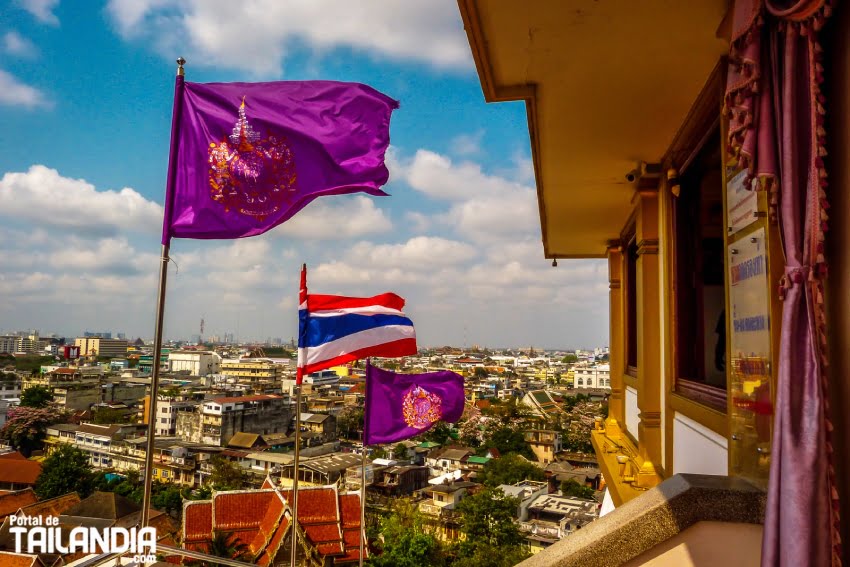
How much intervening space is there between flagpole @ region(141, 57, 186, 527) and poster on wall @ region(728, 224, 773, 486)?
7.19 ft

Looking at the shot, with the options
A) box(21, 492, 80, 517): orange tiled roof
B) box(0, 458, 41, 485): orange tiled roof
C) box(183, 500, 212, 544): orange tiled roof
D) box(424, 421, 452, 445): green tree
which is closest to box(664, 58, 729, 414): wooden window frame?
box(183, 500, 212, 544): orange tiled roof

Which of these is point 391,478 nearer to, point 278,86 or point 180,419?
point 180,419

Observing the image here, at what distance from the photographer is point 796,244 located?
5.59ft

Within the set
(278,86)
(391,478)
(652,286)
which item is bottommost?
(391,478)

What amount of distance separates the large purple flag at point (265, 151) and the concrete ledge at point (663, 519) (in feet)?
6.34

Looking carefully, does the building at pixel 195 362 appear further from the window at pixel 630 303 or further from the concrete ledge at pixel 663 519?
the concrete ledge at pixel 663 519

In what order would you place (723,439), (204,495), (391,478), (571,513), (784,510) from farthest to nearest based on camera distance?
(391,478) → (204,495) → (571,513) → (723,439) → (784,510)

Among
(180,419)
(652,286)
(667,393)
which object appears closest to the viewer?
(667,393)

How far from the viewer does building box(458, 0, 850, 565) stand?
1659 mm

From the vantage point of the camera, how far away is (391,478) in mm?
38969

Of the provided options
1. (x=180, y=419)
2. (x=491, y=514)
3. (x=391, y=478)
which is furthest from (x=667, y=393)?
(x=180, y=419)

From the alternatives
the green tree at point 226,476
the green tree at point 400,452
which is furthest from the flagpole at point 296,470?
the green tree at point 400,452

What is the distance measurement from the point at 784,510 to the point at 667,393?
2632mm

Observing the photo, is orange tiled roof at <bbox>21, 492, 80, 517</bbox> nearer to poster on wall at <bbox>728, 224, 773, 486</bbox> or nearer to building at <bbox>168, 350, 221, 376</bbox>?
poster on wall at <bbox>728, 224, 773, 486</bbox>
